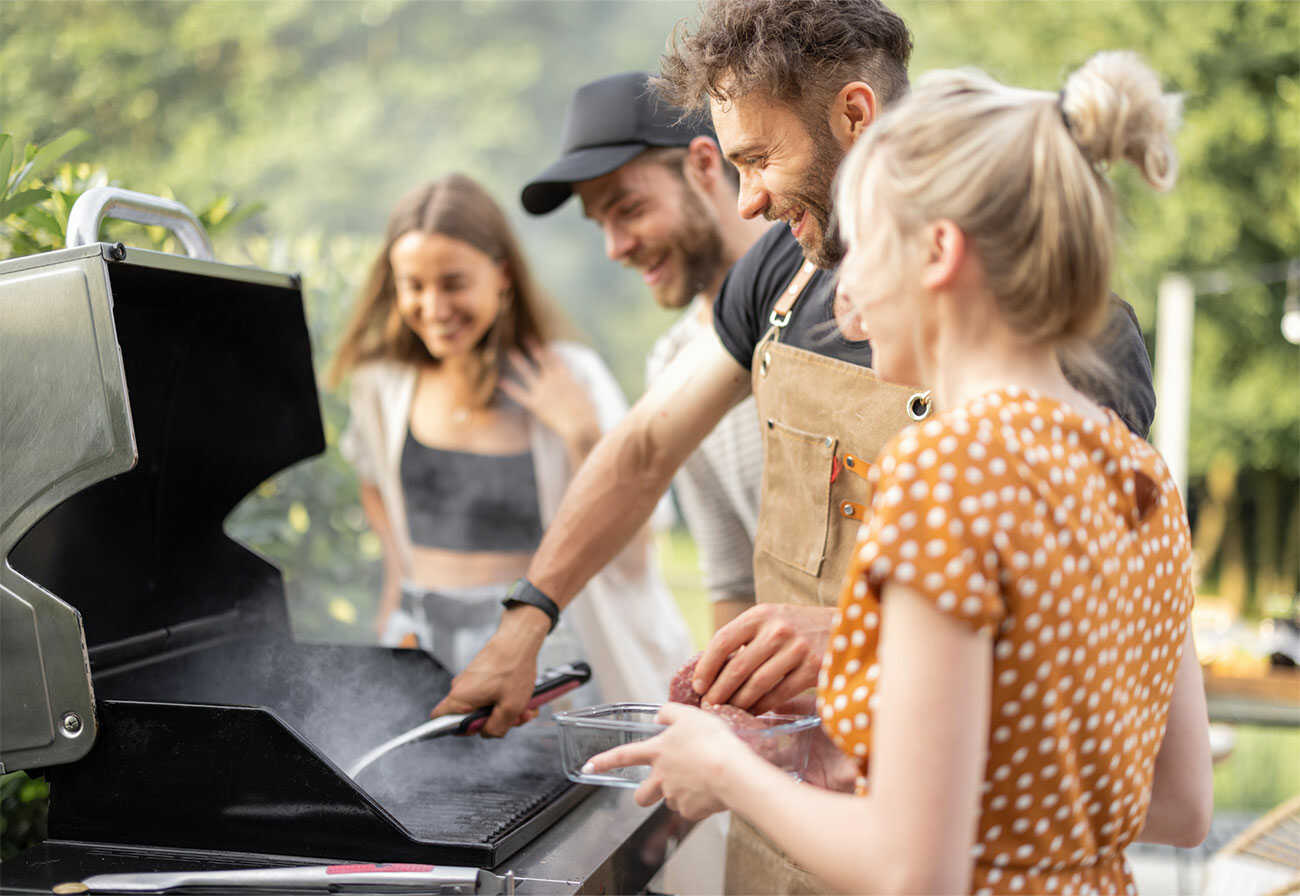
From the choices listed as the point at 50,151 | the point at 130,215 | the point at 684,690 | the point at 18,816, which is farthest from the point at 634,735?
Result: the point at 50,151

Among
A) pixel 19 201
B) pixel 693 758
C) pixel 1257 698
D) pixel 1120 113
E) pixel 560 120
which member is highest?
pixel 560 120

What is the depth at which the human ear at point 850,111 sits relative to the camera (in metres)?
1.39

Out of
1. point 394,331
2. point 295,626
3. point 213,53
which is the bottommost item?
point 295,626

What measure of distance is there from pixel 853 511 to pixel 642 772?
1.47 ft

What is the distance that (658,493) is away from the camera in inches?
74.0

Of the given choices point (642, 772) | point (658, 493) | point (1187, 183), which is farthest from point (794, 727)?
point (1187, 183)

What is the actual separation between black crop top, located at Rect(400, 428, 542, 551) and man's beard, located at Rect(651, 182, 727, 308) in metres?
0.76

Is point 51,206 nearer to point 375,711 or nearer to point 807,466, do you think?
point 375,711

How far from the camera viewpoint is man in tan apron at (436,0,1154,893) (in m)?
1.38

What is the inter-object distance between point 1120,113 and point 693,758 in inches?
23.9

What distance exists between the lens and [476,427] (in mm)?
3084

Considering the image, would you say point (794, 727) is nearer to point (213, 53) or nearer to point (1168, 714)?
point (1168, 714)

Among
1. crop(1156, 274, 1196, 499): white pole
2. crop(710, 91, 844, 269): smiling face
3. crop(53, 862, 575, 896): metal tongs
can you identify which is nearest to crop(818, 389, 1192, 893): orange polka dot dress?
crop(53, 862, 575, 896): metal tongs

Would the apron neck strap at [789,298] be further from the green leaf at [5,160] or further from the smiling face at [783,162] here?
the green leaf at [5,160]
